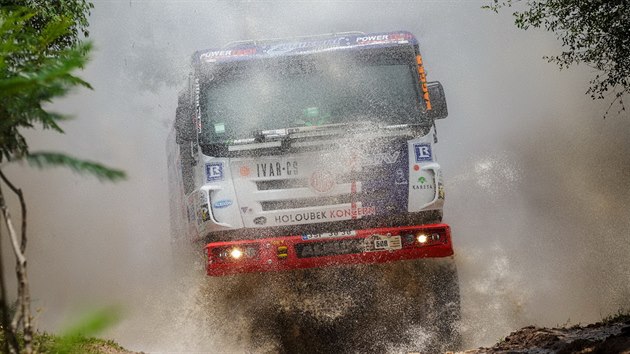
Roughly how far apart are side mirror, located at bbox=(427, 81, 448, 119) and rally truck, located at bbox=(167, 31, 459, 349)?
1 cm

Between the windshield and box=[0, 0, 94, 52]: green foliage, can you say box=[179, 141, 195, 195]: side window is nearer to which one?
the windshield

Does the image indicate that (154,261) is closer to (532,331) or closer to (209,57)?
(209,57)

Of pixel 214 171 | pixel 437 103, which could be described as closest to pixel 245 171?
pixel 214 171

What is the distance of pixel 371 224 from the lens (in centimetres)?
674

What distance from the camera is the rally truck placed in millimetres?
6621

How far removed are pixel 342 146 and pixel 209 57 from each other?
1736 mm

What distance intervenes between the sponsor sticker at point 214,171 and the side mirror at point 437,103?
2.24m

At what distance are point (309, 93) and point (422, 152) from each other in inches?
52.6

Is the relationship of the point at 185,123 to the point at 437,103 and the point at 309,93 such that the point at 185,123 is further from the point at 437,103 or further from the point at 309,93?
the point at 437,103

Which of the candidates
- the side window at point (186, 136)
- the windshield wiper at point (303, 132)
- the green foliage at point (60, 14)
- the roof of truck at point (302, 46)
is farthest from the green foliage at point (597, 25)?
the green foliage at point (60, 14)

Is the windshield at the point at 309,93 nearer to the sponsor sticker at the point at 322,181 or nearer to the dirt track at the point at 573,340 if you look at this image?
A: the sponsor sticker at the point at 322,181

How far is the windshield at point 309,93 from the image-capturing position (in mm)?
6781

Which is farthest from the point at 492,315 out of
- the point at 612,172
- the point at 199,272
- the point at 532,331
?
the point at 612,172

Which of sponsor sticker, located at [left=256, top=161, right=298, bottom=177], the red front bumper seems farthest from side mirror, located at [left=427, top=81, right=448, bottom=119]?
sponsor sticker, located at [left=256, top=161, right=298, bottom=177]
